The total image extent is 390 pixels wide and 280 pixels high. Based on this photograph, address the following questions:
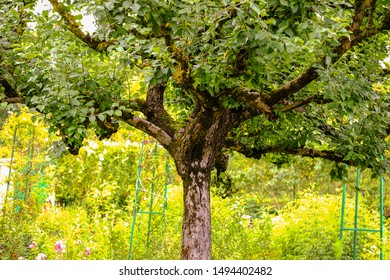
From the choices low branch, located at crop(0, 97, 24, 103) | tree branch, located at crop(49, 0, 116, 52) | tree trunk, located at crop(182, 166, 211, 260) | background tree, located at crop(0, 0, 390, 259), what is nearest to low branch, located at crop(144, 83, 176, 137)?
background tree, located at crop(0, 0, 390, 259)

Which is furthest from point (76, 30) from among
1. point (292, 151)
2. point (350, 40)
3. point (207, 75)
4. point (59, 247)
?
point (59, 247)

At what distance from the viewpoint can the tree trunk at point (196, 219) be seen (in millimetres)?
4766

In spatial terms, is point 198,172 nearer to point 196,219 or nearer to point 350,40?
point 196,219

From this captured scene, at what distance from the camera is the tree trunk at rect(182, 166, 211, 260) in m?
4.77

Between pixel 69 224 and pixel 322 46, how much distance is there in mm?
4672

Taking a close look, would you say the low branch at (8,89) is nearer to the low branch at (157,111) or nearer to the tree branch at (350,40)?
the low branch at (157,111)

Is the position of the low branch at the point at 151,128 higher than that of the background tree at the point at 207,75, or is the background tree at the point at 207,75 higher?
the background tree at the point at 207,75

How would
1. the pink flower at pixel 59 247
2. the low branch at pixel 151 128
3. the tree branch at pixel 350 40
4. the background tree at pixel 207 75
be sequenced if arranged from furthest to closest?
the pink flower at pixel 59 247 < the low branch at pixel 151 128 < the tree branch at pixel 350 40 < the background tree at pixel 207 75

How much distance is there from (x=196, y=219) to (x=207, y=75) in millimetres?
1355

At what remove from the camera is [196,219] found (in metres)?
4.78

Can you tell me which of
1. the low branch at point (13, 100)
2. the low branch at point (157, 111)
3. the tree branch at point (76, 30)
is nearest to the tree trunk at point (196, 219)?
the low branch at point (157, 111)

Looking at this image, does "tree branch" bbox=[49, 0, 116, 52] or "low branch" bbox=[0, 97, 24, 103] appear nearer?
"tree branch" bbox=[49, 0, 116, 52]

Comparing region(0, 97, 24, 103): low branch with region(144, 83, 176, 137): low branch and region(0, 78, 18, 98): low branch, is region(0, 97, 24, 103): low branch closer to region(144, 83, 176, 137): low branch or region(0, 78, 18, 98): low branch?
region(0, 78, 18, 98): low branch

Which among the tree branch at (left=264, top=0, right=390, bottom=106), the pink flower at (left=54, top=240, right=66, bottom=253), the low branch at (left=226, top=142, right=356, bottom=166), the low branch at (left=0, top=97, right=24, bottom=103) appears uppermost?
the tree branch at (left=264, top=0, right=390, bottom=106)
